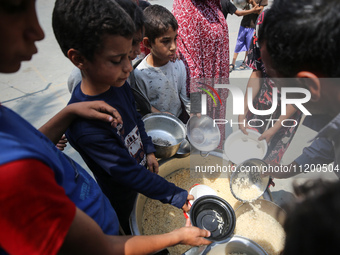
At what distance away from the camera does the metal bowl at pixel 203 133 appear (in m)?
1.72

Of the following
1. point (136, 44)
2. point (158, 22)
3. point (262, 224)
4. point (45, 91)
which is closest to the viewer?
point (262, 224)

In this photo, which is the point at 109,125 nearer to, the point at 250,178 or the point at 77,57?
the point at 77,57

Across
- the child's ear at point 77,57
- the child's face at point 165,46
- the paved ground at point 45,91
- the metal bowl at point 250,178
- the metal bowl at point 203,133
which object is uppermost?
the child's ear at point 77,57

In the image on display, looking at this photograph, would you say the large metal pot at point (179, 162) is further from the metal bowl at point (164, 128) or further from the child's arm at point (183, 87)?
the child's arm at point (183, 87)

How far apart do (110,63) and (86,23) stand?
0.21 meters

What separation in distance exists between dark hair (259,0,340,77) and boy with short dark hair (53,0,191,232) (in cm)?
73

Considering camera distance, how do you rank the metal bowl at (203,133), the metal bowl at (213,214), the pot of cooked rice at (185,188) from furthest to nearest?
the metal bowl at (203,133)
the pot of cooked rice at (185,188)
the metal bowl at (213,214)

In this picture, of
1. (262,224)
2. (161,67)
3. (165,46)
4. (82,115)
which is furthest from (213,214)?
(165,46)

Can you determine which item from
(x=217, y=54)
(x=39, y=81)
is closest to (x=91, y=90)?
(x=217, y=54)

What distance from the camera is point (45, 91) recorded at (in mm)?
4316

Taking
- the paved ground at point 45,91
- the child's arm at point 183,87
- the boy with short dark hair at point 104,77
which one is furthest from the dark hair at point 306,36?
the paved ground at point 45,91

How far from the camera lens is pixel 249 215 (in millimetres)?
1537

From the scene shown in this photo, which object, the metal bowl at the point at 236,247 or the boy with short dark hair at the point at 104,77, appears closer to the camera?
the boy with short dark hair at the point at 104,77

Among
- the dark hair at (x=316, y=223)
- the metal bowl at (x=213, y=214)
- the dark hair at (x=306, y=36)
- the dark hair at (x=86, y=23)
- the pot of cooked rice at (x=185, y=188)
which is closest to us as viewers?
the dark hair at (x=316, y=223)
